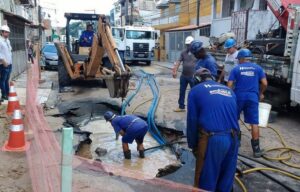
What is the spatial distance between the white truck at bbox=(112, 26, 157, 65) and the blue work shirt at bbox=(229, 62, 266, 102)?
20.6 meters

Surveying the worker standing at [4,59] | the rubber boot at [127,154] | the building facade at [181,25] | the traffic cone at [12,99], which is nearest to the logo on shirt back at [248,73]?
the rubber boot at [127,154]

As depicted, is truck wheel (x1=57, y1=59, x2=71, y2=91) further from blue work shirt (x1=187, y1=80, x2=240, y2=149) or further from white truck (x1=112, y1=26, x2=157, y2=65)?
white truck (x1=112, y1=26, x2=157, y2=65)

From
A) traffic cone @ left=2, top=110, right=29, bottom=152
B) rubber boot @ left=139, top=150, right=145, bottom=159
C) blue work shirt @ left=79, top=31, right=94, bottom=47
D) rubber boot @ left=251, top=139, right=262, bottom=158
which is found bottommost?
rubber boot @ left=139, top=150, right=145, bottom=159

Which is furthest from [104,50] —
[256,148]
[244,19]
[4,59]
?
[244,19]

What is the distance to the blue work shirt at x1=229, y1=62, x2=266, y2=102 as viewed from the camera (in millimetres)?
5574

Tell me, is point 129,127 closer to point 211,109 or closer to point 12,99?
point 211,109

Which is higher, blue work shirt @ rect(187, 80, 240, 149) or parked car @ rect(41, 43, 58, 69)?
blue work shirt @ rect(187, 80, 240, 149)

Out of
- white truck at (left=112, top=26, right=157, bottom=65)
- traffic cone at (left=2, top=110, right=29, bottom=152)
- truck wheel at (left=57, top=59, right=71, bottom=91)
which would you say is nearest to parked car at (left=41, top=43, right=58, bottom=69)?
white truck at (left=112, top=26, right=157, bottom=65)

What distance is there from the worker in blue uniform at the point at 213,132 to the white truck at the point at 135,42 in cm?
2275

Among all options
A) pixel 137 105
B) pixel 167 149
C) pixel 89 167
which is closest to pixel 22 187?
pixel 89 167

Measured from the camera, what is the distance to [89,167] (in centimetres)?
332

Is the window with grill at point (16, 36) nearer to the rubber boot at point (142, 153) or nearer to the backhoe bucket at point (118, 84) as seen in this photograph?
the backhoe bucket at point (118, 84)

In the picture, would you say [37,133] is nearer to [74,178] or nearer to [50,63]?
[74,178]

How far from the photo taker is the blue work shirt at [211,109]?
3297mm
